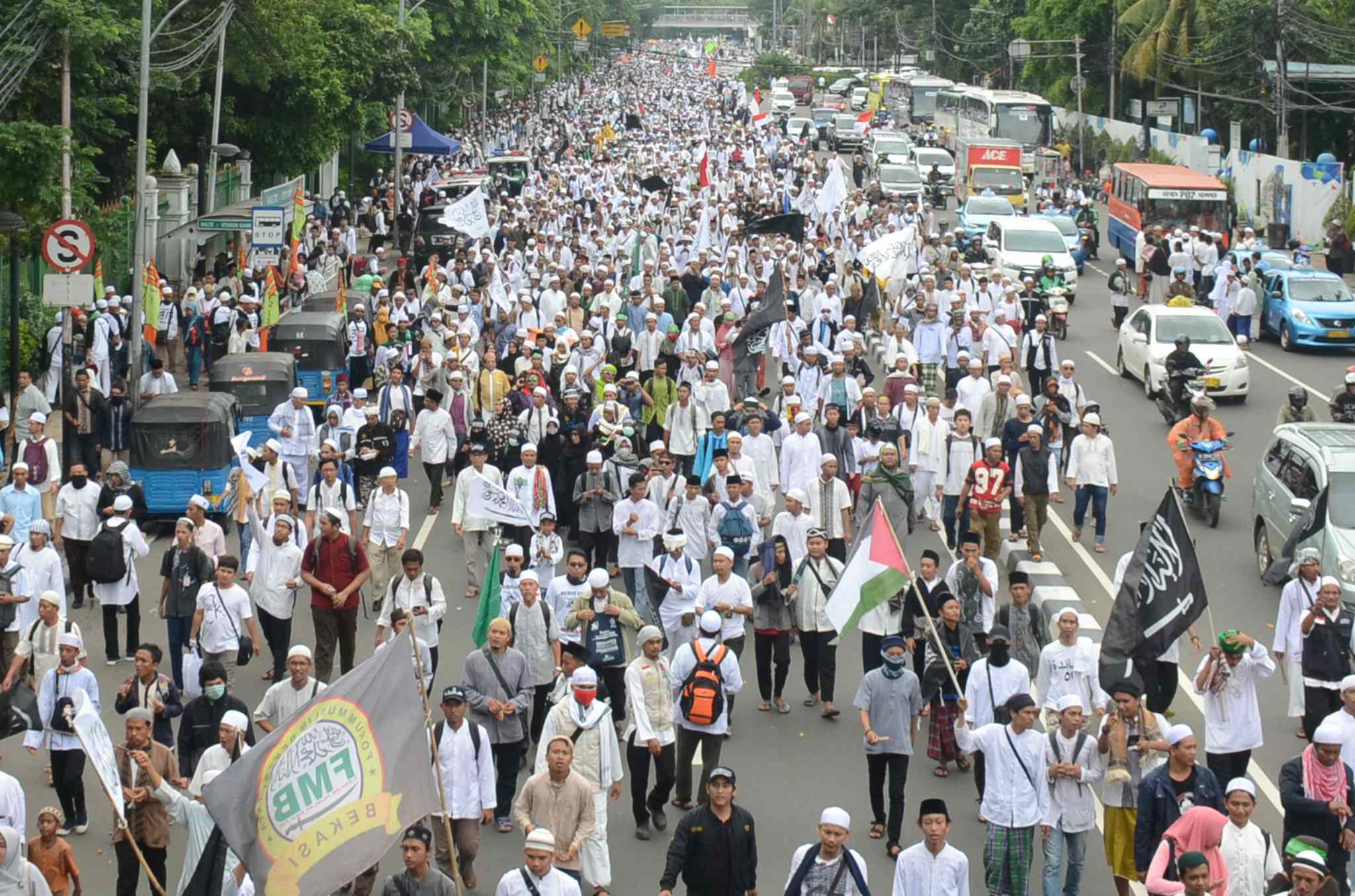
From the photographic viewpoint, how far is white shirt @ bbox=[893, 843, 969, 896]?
8.98 m

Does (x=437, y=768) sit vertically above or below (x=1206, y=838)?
above

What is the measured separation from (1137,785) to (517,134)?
239 ft

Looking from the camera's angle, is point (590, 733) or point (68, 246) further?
point (68, 246)

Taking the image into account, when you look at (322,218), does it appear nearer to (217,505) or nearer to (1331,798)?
(217,505)

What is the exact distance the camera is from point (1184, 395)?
23.2 m

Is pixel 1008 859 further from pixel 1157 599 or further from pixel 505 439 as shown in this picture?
pixel 505 439

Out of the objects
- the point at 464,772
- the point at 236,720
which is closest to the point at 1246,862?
the point at 464,772

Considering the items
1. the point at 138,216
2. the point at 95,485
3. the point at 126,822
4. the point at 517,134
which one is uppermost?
the point at 517,134

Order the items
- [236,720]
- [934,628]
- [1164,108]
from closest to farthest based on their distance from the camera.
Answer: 1. [236,720]
2. [934,628]
3. [1164,108]

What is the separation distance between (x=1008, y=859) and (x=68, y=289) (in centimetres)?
1436

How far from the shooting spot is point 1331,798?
10094mm

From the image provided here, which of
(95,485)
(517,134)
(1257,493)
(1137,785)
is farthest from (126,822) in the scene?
(517,134)

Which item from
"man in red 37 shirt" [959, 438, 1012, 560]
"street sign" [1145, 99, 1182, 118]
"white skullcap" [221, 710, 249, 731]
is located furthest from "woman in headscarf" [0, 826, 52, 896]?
"street sign" [1145, 99, 1182, 118]

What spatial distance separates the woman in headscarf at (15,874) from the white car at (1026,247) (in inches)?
1048
